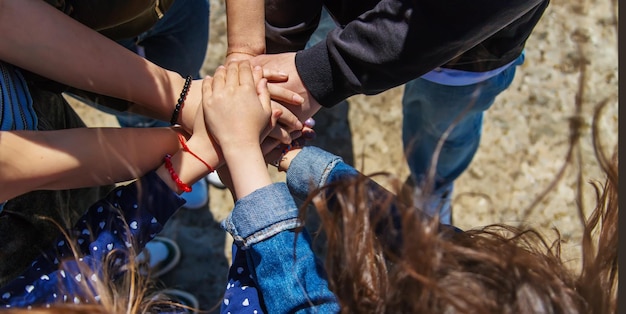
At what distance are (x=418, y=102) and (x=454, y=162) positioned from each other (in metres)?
0.19

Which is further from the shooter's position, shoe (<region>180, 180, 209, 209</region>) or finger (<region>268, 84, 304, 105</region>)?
shoe (<region>180, 180, 209, 209</region>)

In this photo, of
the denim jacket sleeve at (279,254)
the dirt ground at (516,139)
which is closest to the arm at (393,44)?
the denim jacket sleeve at (279,254)

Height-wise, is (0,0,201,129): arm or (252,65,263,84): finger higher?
(0,0,201,129): arm

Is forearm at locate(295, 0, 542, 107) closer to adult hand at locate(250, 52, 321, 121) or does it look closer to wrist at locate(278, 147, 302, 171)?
adult hand at locate(250, 52, 321, 121)

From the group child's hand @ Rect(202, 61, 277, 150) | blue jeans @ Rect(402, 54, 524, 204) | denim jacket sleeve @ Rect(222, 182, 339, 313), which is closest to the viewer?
denim jacket sleeve @ Rect(222, 182, 339, 313)

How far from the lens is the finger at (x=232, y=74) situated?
0.93 meters

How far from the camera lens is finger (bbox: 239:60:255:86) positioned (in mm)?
928

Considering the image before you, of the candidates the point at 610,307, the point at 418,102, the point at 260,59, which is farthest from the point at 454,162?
the point at 610,307

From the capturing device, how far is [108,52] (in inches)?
33.7

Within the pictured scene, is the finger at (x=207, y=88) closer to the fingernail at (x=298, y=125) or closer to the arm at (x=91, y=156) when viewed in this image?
the arm at (x=91, y=156)

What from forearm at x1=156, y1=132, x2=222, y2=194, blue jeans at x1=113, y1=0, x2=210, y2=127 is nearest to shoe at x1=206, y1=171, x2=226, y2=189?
blue jeans at x1=113, y1=0, x2=210, y2=127

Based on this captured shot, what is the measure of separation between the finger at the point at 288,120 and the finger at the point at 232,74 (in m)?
0.07

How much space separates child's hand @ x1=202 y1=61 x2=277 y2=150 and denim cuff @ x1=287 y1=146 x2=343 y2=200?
0.25 feet

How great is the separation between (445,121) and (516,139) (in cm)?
48
